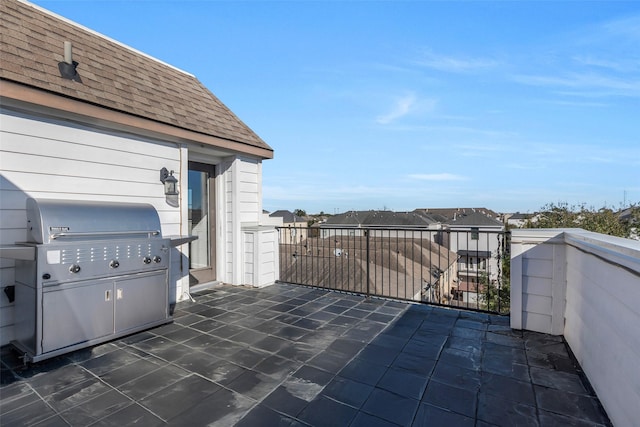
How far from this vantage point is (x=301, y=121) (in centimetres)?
905

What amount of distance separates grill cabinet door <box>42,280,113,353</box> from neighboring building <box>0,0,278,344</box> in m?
0.73

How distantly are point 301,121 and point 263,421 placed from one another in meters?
8.45

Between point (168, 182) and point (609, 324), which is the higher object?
point (168, 182)

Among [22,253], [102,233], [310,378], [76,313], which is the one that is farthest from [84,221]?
[310,378]

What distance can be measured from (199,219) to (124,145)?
1.66m

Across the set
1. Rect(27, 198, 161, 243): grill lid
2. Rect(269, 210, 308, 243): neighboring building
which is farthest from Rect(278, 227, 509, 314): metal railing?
Rect(27, 198, 161, 243): grill lid

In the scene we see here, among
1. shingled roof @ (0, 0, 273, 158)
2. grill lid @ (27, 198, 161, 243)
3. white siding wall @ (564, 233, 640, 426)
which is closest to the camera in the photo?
white siding wall @ (564, 233, 640, 426)

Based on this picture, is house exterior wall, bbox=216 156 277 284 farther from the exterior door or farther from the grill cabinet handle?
the grill cabinet handle

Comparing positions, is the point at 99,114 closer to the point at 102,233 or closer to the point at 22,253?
the point at 102,233

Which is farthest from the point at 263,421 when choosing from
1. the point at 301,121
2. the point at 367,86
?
the point at 301,121

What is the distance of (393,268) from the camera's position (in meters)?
16.1

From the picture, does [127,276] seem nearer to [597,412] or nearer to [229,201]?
[229,201]

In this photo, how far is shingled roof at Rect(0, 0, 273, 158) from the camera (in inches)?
108

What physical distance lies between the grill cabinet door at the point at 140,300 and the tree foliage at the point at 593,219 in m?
9.95
